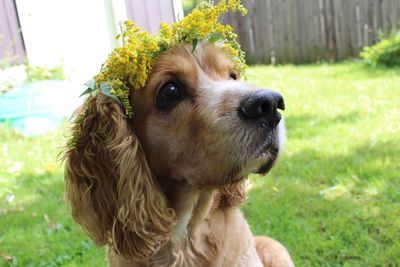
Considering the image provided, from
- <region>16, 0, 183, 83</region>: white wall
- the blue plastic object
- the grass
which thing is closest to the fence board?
<region>16, 0, 183, 83</region>: white wall

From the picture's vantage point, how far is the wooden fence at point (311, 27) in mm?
11875

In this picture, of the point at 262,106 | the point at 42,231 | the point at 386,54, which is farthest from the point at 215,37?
the point at 386,54

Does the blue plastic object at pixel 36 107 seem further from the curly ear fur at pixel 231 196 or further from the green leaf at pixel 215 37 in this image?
the green leaf at pixel 215 37

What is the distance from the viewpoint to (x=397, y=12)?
11531 millimetres

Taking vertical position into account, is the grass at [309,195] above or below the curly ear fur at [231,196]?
below

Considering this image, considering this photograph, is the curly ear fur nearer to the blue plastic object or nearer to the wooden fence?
the blue plastic object

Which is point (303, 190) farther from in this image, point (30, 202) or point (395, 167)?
point (30, 202)

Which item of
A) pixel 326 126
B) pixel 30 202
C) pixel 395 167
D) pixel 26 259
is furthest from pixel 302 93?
pixel 26 259

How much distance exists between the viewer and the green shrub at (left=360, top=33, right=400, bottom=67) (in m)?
10.1

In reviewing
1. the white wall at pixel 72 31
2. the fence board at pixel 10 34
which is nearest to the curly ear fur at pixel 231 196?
the white wall at pixel 72 31

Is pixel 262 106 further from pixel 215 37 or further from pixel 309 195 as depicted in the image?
pixel 309 195

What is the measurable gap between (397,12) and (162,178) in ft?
34.0

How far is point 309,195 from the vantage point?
4879 mm

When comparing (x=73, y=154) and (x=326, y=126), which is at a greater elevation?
(x=73, y=154)
